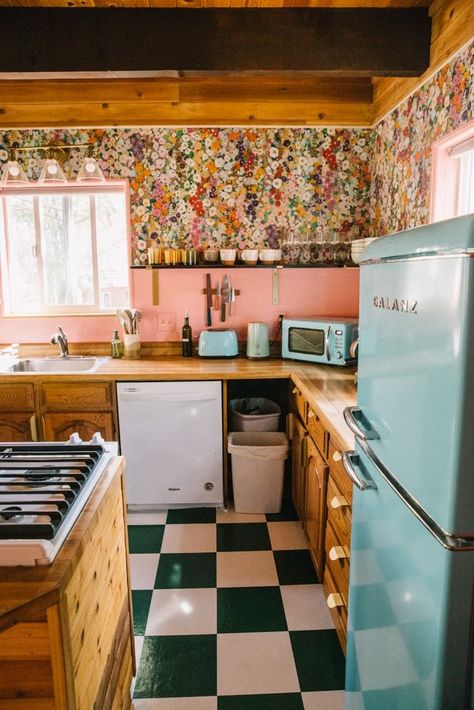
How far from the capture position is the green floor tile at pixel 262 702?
68.9 inches

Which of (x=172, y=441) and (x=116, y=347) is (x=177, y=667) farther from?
(x=116, y=347)

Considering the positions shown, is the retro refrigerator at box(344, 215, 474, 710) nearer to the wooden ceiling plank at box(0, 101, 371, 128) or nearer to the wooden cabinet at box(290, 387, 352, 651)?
the wooden cabinet at box(290, 387, 352, 651)

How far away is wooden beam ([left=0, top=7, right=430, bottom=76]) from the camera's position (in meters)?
2.44

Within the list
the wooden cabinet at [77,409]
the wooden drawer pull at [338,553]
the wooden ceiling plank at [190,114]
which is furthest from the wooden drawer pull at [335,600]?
the wooden ceiling plank at [190,114]

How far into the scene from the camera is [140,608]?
88.7 inches

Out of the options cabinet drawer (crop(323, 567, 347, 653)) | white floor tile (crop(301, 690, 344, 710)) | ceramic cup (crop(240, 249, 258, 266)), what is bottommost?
white floor tile (crop(301, 690, 344, 710))

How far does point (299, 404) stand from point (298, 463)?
1.10 feet

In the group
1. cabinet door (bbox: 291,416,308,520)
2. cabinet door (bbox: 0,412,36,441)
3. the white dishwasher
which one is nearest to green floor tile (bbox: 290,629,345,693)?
cabinet door (bbox: 291,416,308,520)

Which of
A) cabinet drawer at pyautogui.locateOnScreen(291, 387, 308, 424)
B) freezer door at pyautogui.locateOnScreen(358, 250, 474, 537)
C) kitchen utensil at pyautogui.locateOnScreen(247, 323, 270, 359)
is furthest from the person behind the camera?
kitchen utensil at pyautogui.locateOnScreen(247, 323, 270, 359)

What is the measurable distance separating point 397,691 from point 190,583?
4.76 feet

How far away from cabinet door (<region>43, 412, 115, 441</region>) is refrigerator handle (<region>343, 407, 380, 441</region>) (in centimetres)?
197

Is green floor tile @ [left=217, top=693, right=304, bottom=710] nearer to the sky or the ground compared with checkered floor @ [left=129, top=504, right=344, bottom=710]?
nearer to the ground

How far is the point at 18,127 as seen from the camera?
341 centimetres

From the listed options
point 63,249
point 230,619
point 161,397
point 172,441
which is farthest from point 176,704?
point 63,249
